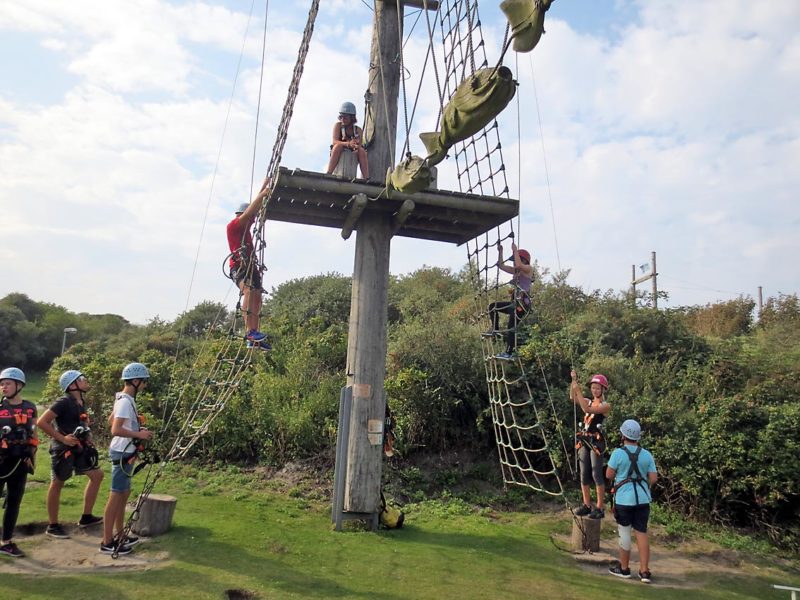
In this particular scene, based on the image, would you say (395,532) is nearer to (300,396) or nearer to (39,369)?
(300,396)

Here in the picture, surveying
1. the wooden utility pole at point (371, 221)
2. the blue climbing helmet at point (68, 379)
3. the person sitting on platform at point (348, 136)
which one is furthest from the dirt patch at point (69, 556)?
the person sitting on platform at point (348, 136)

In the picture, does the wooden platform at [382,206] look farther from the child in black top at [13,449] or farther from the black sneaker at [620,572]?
the black sneaker at [620,572]

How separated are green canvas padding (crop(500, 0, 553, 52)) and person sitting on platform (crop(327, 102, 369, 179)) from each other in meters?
4.37

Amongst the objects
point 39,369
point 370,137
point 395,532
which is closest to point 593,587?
point 395,532

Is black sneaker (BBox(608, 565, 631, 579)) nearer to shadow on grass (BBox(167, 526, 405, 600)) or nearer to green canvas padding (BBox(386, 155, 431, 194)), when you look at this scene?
shadow on grass (BBox(167, 526, 405, 600))

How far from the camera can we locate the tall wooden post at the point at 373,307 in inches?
275

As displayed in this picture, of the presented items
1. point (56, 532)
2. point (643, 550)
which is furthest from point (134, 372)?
Result: point (643, 550)

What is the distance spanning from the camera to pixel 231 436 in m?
10.8

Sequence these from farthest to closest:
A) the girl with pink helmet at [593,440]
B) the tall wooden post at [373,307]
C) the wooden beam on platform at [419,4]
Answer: the wooden beam on platform at [419,4] < the tall wooden post at [373,307] < the girl with pink helmet at [593,440]

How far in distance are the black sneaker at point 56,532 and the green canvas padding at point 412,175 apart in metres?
4.78

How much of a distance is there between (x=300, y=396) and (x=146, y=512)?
5320 mm

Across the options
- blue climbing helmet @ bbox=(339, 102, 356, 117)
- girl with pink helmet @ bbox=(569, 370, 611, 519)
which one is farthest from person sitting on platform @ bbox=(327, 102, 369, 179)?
girl with pink helmet @ bbox=(569, 370, 611, 519)

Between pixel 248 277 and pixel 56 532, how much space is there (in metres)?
3.40

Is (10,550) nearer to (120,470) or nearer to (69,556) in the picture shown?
(69,556)
